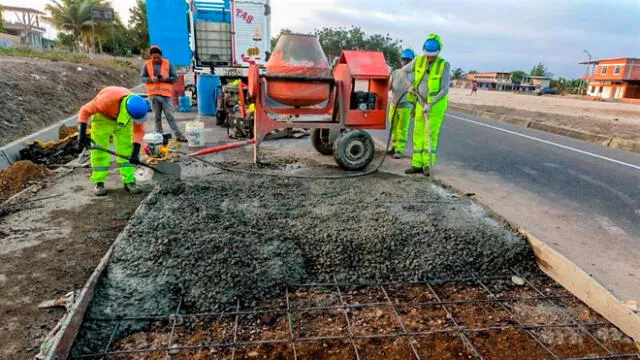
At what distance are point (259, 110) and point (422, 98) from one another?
215 cm

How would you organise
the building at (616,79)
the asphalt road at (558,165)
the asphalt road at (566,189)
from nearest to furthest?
the asphalt road at (566,189), the asphalt road at (558,165), the building at (616,79)

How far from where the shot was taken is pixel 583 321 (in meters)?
2.49

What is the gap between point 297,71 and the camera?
534cm

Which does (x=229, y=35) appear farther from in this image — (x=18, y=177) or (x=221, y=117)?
(x=18, y=177)

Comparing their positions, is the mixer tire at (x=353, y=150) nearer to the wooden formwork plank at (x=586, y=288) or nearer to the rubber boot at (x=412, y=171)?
the rubber boot at (x=412, y=171)

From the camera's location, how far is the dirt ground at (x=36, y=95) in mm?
6534

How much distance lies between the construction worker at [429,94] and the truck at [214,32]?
18.5 ft

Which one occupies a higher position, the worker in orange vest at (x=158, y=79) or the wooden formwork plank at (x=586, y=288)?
the worker in orange vest at (x=158, y=79)

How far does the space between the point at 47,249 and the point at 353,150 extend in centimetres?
364

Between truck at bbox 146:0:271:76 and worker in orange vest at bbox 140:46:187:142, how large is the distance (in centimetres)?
317

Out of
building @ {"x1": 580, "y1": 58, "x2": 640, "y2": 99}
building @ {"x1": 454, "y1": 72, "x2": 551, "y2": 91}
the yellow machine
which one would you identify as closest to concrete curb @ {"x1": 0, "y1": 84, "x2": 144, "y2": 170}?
the yellow machine

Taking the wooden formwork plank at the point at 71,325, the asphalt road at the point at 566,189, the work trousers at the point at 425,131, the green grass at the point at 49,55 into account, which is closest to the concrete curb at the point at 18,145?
the wooden formwork plank at the point at 71,325

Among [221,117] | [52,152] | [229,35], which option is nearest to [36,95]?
[52,152]

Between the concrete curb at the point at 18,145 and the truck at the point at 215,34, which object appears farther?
the truck at the point at 215,34
